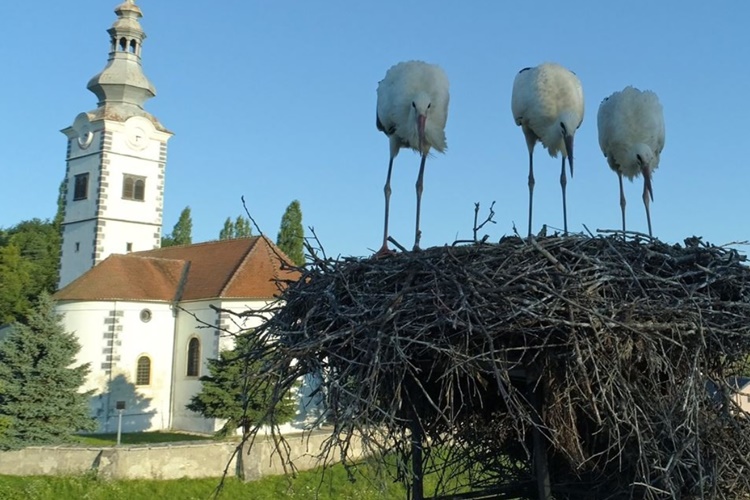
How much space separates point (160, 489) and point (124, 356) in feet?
31.2

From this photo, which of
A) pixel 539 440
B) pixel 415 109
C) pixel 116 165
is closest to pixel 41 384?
pixel 116 165

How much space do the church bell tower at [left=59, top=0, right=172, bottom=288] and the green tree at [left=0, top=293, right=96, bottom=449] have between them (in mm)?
9125

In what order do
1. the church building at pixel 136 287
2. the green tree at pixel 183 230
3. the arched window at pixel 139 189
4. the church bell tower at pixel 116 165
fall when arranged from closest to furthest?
the church building at pixel 136 287 < the church bell tower at pixel 116 165 < the arched window at pixel 139 189 < the green tree at pixel 183 230

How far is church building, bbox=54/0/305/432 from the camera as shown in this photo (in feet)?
82.1

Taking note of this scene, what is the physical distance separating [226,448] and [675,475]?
47.6 feet

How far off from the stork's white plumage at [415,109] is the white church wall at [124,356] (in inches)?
768

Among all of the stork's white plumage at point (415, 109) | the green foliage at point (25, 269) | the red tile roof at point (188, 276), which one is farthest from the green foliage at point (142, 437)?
the stork's white plumage at point (415, 109)

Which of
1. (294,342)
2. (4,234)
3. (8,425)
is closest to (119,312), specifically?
(8,425)

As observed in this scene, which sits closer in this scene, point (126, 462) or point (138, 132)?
point (126, 462)

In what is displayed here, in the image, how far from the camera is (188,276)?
26672 mm

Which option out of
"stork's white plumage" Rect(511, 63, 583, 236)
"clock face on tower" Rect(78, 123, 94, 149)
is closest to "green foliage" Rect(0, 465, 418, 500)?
"stork's white plumage" Rect(511, 63, 583, 236)

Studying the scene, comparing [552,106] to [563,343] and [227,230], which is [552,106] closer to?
[563,343]

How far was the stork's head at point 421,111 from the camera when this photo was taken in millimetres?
7305

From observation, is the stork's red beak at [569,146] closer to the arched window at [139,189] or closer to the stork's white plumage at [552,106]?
the stork's white plumage at [552,106]
